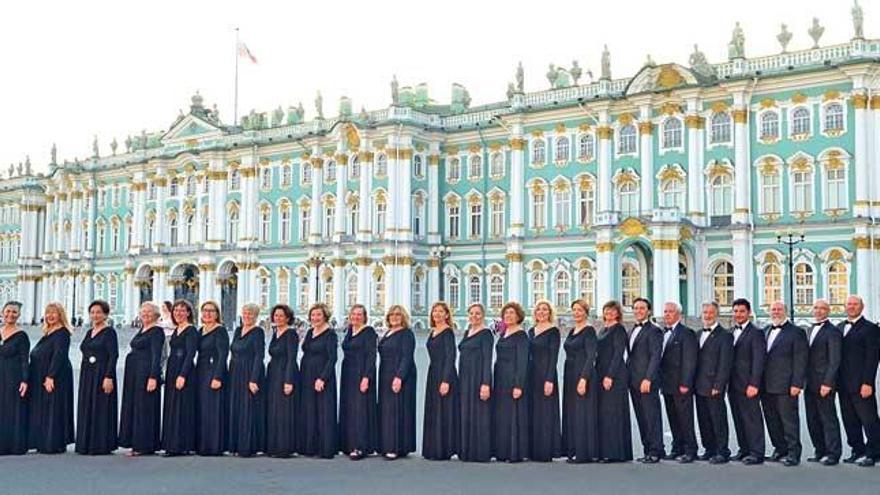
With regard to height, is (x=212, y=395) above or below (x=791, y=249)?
below

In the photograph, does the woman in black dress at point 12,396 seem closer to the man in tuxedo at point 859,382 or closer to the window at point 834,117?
the man in tuxedo at point 859,382

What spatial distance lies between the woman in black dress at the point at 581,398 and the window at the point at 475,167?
41.4 meters

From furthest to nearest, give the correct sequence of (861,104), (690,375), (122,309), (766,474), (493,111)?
(122,309) < (493,111) < (861,104) < (690,375) < (766,474)

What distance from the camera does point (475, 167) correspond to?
2109 inches

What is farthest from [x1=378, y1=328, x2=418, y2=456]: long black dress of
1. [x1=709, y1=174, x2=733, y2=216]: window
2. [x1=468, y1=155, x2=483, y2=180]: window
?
[x1=468, y1=155, x2=483, y2=180]: window

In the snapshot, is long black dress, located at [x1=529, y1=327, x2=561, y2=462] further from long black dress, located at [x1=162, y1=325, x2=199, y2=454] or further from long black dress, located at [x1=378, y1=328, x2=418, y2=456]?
long black dress, located at [x1=162, y1=325, x2=199, y2=454]

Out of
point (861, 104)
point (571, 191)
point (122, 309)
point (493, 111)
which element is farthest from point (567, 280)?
point (122, 309)

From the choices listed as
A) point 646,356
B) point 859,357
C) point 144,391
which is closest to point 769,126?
point 859,357

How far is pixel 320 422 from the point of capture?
12.3 metres

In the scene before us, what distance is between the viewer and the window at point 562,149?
48.8m

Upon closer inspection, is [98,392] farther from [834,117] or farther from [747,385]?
[834,117]

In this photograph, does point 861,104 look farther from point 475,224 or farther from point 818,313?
point 818,313

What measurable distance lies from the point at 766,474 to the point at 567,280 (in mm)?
37595

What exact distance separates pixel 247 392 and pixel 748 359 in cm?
619
